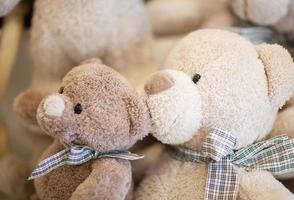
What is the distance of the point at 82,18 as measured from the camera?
2.49 ft

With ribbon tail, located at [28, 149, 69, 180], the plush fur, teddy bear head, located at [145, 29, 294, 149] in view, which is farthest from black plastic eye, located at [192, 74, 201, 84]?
the plush fur

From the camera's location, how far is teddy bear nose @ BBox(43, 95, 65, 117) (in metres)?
0.57

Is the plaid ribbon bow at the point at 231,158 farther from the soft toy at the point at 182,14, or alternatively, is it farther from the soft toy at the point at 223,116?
the soft toy at the point at 182,14

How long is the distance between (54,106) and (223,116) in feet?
0.79

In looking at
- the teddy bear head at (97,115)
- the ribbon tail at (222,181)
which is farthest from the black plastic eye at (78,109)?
the ribbon tail at (222,181)

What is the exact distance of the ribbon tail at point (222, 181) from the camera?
0.63 m

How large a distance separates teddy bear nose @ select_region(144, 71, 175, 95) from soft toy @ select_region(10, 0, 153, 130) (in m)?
0.18

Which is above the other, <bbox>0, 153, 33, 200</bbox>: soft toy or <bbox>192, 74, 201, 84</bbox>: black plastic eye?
<bbox>192, 74, 201, 84</bbox>: black plastic eye

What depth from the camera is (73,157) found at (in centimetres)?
61

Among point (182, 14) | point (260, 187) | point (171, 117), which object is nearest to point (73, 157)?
point (171, 117)

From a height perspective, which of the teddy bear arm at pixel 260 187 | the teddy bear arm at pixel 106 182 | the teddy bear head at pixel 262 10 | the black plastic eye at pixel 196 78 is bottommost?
the teddy bear arm at pixel 260 187

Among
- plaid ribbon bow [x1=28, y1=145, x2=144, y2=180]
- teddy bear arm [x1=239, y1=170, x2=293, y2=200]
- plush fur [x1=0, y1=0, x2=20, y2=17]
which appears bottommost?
teddy bear arm [x1=239, y1=170, x2=293, y2=200]

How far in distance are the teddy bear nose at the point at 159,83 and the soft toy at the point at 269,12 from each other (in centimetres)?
24

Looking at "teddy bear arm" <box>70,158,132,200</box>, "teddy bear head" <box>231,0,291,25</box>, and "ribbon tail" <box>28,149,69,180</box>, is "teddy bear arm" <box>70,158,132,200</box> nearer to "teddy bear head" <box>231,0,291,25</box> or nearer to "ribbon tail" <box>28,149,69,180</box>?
"ribbon tail" <box>28,149,69,180</box>
